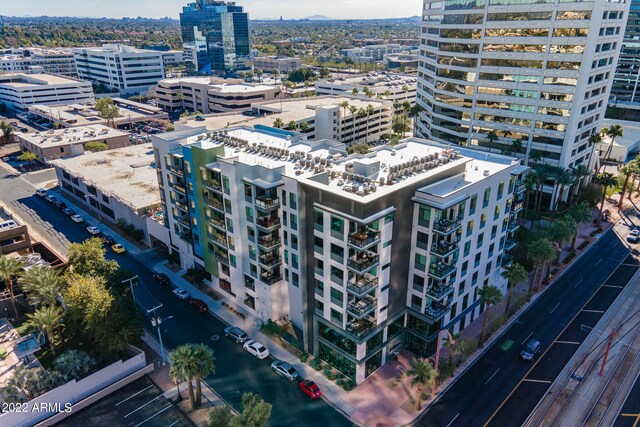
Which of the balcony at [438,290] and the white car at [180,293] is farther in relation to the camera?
the white car at [180,293]

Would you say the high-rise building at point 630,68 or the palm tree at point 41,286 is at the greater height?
the high-rise building at point 630,68

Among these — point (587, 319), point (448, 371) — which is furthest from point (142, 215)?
point (587, 319)

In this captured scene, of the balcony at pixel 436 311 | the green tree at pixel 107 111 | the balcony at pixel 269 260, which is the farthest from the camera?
the green tree at pixel 107 111

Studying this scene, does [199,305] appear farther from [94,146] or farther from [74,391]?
[94,146]

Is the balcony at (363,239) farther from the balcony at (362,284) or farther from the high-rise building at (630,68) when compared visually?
the high-rise building at (630,68)

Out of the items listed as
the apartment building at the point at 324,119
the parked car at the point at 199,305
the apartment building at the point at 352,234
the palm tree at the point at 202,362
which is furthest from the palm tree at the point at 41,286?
the apartment building at the point at 324,119


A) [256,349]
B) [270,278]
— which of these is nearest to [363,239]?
[270,278]

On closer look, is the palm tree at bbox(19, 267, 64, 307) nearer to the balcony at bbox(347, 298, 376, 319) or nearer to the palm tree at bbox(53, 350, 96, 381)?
the palm tree at bbox(53, 350, 96, 381)

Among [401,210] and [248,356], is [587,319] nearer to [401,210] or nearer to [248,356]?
[401,210]
